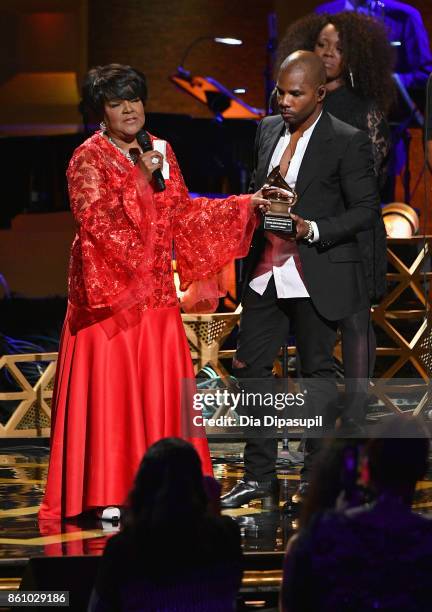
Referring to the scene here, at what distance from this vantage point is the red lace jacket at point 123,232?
4.29m

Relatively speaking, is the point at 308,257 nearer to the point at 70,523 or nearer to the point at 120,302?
the point at 120,302

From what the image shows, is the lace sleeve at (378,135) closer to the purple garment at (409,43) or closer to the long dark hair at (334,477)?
the purple garment at (409,43)

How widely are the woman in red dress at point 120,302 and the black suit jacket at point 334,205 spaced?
0.67 feet

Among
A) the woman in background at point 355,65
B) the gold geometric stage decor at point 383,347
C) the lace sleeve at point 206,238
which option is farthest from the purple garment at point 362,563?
the gold geometric stage decor at point 383,347

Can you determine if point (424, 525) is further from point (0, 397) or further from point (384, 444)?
point (0, 397)

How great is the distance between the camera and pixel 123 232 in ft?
14.2

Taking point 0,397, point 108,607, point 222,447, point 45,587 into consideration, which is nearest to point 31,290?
point 0,397

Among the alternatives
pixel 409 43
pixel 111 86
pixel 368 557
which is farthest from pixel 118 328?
pixel 409 43

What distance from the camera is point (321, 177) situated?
4309 mm

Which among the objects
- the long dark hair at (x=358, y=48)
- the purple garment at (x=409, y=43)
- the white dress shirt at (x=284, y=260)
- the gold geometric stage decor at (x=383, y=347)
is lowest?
the gold geometric stage decor at (x=383, y=347)

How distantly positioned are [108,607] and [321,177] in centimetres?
220

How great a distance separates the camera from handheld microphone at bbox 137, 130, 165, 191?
4.22 m

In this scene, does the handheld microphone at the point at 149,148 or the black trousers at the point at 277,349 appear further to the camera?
the black trousers at the point at 277,349

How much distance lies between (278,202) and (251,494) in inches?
39.9
